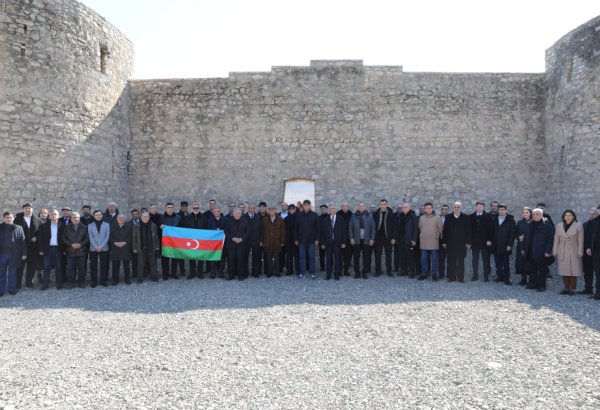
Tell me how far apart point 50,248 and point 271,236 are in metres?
4.47

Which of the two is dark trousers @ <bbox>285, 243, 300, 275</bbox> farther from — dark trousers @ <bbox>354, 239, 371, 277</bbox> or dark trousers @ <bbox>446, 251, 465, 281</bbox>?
dark trousers @ <bbox>446, 251, 465, 281</bbox>

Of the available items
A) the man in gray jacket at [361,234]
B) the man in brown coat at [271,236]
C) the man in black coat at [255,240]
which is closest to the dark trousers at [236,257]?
the man in black coat at [255,240]

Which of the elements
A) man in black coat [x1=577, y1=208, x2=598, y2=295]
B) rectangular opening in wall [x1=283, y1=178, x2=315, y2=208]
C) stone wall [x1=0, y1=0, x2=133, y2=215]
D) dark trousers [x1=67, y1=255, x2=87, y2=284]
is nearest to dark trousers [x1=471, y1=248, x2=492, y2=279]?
man in black coat [x1=577, y1=208, x2=598, y2=295]

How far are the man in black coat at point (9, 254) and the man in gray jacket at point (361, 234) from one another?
6.63 metres

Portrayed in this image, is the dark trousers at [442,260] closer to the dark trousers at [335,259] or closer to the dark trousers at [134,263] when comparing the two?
the dark trousers at [335,259]

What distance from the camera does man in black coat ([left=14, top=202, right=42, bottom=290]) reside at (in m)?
8.88

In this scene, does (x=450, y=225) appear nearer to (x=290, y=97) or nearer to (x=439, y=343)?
(x=439, y=343)

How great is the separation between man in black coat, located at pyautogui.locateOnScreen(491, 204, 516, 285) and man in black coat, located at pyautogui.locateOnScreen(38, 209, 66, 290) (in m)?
8.92

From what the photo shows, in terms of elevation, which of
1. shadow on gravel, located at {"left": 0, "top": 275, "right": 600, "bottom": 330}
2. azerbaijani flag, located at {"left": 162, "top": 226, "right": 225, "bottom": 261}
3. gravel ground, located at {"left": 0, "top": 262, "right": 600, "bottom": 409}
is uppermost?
azerbaijani flag, located at {"left": 162, "top": 226, "right": 225, "bottom": 261}

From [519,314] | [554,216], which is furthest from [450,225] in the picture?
[554,216]

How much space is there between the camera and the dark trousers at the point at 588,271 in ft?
26.5

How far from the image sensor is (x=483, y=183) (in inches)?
500

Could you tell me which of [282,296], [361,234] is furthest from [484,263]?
[282,296]

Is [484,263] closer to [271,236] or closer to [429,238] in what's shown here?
[429,238]
